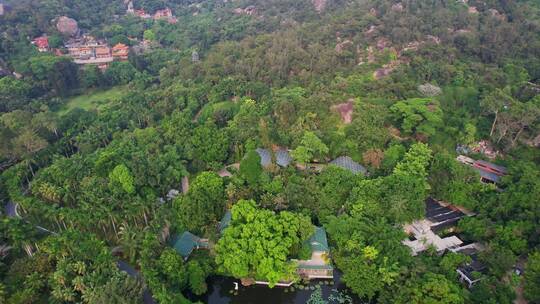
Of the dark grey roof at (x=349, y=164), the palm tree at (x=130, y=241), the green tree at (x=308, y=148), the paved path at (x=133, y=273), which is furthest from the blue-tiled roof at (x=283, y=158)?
the paved path at (x=133, y=273)

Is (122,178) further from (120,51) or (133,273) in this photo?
(120,51)

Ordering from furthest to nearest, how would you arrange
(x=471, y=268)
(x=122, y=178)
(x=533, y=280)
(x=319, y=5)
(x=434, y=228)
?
(x=319, y=5)
(x=122, y=178)
(x=434, y=228)
(x=471, y=268)
(x=533, y=280)

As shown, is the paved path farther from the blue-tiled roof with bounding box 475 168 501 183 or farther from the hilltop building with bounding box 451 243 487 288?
the blue-tiled roof with bounding box 475 168 501 183

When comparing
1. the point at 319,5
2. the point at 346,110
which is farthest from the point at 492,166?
the point at 319,5

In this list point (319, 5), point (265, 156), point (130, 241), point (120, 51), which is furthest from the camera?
point (319, 5)

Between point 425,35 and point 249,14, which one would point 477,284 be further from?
point 249,14

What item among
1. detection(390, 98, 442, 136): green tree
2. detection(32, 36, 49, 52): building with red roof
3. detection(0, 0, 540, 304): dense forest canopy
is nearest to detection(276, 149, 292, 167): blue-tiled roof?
detection(0, 0, 540, 304): dense forest canopy

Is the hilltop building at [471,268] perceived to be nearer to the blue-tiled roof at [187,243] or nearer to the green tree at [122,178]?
the blue-tiled roof at [187,243]

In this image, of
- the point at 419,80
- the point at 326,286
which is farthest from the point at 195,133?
the point at 419,80
